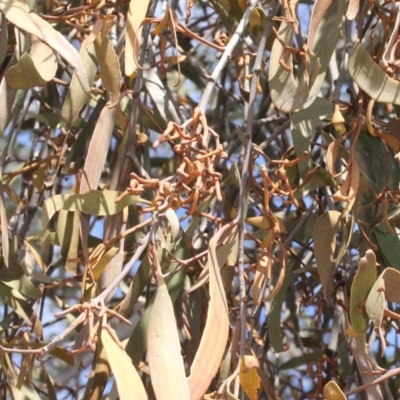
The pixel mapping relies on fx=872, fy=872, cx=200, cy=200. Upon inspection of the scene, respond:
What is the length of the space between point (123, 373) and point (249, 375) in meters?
0.09

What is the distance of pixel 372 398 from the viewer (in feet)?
2.27

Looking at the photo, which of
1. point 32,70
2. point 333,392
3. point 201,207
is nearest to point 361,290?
point 333,392

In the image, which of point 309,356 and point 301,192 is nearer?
point 301,192

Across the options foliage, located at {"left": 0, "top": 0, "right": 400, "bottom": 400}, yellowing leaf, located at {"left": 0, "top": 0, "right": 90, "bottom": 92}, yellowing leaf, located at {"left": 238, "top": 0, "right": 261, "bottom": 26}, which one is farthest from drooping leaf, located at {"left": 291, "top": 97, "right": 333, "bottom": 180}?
yellowing leaf, located at {"left": 0, "top": 0, "right": 90, "bottom": 92}

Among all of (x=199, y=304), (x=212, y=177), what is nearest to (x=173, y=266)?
(x=199, y=304)

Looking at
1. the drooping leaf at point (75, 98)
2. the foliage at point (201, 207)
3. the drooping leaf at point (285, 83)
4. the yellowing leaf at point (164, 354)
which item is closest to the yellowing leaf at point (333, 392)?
the foliage at point (201, 207)

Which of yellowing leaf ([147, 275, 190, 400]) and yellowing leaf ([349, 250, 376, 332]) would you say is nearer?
yellowing leaf ([147, 275, 190, 400])

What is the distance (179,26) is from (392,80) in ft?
0.58

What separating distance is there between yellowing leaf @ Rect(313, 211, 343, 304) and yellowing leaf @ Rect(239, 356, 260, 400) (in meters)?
0.16

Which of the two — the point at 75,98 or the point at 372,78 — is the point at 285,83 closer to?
the point at 372,78

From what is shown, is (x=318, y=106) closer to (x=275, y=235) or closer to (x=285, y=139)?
(x=275, y=235)

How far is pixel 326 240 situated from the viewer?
0.73 meters

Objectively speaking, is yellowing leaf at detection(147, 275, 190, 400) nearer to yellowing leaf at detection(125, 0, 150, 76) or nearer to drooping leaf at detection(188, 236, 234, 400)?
drooping leaf at detection(188, 236, 234, 400)

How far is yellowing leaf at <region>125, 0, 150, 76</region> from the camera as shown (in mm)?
661
